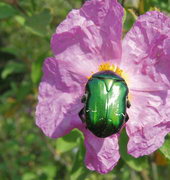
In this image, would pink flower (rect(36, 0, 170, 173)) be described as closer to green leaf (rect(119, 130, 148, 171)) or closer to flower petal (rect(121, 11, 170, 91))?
flower petal (rect(121, 11, 170, 91))

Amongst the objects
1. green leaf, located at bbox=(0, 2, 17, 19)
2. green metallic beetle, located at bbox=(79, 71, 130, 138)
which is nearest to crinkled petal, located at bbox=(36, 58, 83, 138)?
green metallic beetle, located at bbox=(79, 71, 130, 138)

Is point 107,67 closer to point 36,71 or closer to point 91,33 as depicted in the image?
point 91,33

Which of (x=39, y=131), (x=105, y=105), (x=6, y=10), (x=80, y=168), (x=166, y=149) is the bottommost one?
(x=39, y=131)

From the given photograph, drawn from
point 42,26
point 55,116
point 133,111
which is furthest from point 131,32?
point 42,26

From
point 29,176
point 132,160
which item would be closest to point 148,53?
point 132,160

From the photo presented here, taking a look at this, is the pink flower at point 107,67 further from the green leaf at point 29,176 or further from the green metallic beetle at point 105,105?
the green leaf at point 29,176

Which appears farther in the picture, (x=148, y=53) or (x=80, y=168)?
(x=80, y=168)

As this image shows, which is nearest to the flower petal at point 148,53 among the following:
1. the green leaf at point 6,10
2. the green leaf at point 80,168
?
the green leaf at point 80,168
